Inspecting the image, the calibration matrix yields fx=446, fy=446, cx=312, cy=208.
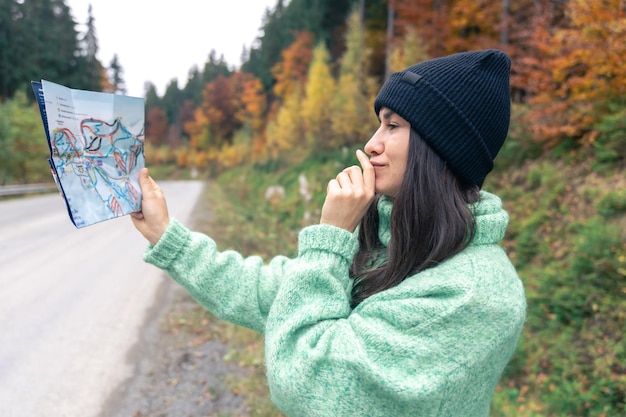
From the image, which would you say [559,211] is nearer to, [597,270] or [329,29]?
[597,270]

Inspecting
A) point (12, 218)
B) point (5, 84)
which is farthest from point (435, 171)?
point (5, 84)

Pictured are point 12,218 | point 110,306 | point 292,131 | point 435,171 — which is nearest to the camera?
point 435,171

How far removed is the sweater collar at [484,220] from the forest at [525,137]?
3.02 metres

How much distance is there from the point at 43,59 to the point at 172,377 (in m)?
31.4

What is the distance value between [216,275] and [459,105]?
3.59ft

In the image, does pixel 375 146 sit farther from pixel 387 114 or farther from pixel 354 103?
pixel 354 103

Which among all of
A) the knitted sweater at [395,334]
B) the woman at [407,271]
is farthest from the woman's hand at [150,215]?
the knitted sweater at [395,334]

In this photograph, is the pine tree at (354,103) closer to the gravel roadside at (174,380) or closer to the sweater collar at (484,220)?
the gravel roadside at (174,380)

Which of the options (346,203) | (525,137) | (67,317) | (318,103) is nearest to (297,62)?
(318,103)

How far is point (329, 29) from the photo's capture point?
29109 mm

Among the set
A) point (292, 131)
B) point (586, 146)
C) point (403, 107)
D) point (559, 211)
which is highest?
point (403, 107)

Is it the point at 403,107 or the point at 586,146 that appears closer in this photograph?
the point at 403,107

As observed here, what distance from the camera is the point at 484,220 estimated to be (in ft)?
4.61

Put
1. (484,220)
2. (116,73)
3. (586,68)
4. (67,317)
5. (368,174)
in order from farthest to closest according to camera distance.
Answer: (116,73)
(586,68)
(67,317)
(368,174)
(484,220)
